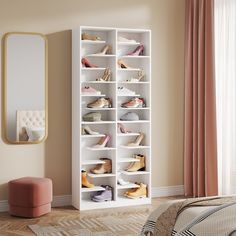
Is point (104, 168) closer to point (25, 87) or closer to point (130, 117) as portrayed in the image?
point (130, 117)

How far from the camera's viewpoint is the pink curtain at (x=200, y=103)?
20.8 ft

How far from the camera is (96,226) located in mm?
5344

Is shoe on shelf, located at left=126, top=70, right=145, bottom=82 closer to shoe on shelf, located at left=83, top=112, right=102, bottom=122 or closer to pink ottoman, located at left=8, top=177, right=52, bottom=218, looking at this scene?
shoe on shelf, located at left=83, top=112, right=102, bottom=122

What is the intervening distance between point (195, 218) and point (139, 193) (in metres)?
2.93

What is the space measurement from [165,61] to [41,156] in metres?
1.92

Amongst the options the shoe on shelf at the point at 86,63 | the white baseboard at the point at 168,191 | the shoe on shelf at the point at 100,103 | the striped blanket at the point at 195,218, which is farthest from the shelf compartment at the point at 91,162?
the striped blanket at the point at 195,218

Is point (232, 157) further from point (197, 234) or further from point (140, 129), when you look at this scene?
point (197, 234)

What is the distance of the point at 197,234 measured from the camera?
3287 millimetres

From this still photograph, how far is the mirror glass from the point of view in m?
5.92

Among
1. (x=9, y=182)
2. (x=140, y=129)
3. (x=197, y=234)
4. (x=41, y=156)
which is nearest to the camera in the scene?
(x=197, y=234)

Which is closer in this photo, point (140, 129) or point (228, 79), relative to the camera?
point (228, 79)

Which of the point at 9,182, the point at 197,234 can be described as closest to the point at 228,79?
the point at 9,182

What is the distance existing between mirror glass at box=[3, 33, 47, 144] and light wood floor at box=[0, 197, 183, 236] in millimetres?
825

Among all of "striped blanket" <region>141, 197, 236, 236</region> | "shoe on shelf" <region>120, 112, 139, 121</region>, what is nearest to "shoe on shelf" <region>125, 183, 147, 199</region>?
"shoe on shelf" <region>120, 112, 139, 121</region>
